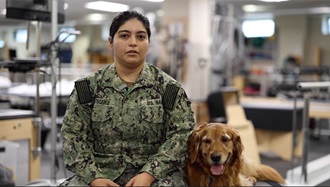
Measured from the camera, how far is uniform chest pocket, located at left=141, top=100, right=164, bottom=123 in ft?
6.22

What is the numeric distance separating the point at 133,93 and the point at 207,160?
45 cm

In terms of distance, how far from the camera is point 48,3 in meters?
3.16

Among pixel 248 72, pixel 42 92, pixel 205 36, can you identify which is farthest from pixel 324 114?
pixel 248 72

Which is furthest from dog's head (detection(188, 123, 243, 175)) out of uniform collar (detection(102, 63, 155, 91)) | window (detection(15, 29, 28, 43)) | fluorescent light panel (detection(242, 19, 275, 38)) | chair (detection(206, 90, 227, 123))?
fluorescent light panel (detection(242, 19, 275, 38))

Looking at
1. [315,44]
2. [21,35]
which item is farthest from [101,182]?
[315,44]

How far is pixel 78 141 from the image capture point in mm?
1862

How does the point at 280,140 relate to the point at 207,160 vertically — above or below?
below

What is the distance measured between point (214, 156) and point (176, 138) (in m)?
0.19

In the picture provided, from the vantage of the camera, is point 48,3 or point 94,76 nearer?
point 94,76

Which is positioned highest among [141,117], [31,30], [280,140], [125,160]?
[31,30]

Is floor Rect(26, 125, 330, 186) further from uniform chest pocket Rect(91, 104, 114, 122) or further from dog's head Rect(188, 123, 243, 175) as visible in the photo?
dog's head Rect(188, 123, 243, 175)

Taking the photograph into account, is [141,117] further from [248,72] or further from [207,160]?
[248,72]

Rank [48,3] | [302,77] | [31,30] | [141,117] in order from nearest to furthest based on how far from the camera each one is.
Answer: [141,117] < [48,3] < [31,30] < [302,77]

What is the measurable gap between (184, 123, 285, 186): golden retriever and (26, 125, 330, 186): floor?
0.80 metres
